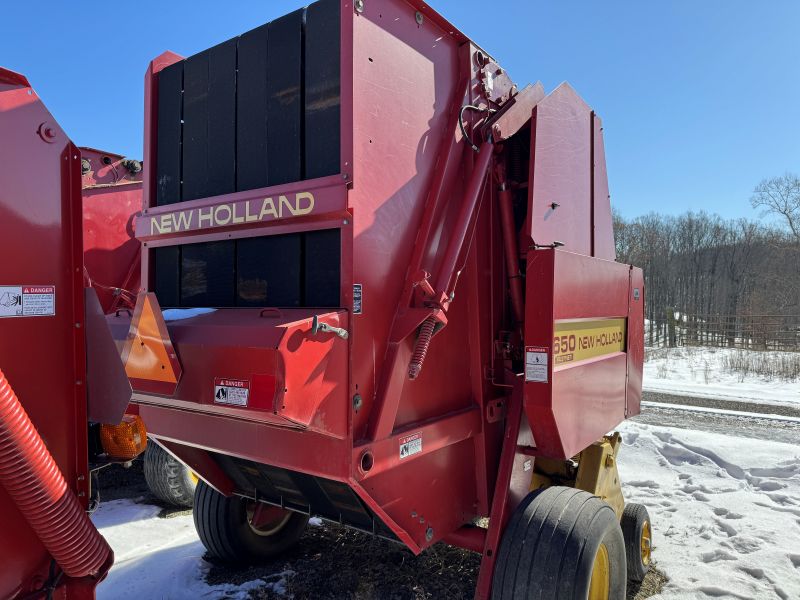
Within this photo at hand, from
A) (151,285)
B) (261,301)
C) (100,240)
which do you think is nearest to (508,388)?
(261,301)

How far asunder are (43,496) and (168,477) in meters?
3.38

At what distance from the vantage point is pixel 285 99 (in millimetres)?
2438

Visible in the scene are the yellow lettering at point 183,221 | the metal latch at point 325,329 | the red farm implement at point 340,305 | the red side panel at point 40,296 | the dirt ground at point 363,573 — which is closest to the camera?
the red side panel at point 40,296

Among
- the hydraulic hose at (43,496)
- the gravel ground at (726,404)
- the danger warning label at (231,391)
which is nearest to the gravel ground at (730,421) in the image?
the gravel ground at (726,404)

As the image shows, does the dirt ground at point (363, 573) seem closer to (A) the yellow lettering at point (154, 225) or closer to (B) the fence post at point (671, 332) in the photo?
(A) the yellow lettering at point (154, 225)

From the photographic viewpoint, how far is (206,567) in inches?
143

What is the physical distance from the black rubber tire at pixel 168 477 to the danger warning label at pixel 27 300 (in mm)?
3264

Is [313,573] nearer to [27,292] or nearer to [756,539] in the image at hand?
[27,292]

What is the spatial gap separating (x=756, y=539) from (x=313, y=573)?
3199mm

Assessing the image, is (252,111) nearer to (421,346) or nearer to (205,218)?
(205,218)

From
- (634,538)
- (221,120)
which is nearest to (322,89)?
(221,120)

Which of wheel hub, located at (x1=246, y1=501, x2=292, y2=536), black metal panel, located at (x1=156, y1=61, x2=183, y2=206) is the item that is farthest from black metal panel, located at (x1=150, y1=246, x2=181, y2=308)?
wheel hub, located at (x1=246, y1=501, x2=292, y2=536)

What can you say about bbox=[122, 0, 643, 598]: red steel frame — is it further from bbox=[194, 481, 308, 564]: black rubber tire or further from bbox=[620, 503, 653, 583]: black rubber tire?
bbox=[620, 503, 653, 583]: black rubber tire

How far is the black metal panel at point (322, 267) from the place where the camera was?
7.26 ft
